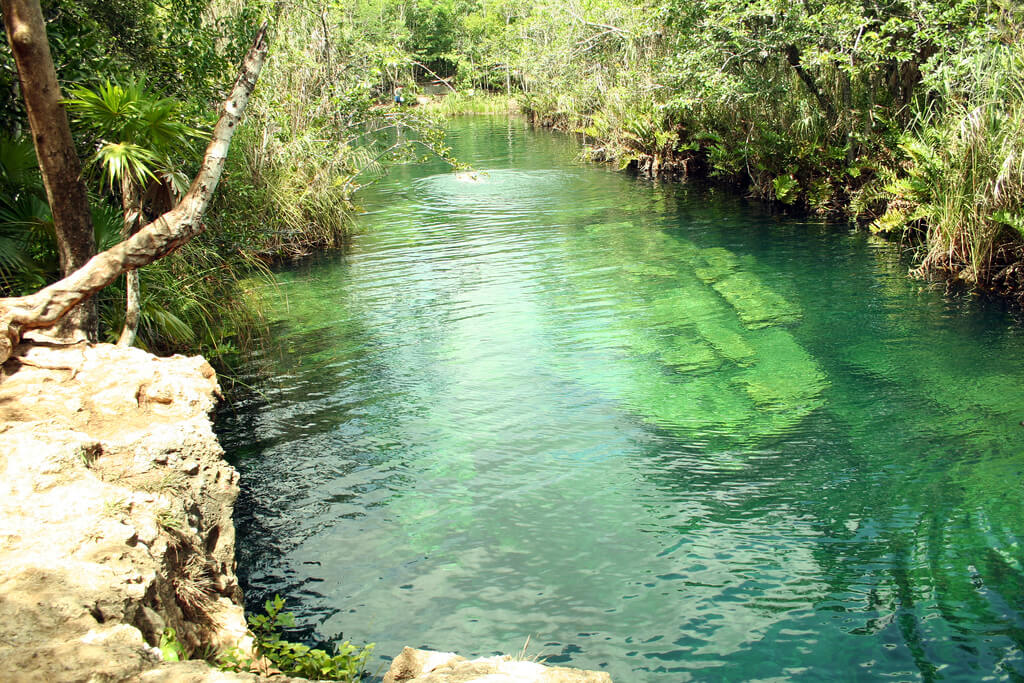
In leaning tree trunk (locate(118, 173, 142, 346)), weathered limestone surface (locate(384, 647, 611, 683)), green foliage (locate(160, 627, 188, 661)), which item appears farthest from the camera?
leaning tree trunk (locate(118, 173, 142, 346))

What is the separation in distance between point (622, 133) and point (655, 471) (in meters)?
18.6

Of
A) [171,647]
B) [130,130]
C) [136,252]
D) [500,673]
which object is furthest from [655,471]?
[130,130]

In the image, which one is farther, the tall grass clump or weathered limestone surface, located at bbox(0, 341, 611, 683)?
the tall grass clump

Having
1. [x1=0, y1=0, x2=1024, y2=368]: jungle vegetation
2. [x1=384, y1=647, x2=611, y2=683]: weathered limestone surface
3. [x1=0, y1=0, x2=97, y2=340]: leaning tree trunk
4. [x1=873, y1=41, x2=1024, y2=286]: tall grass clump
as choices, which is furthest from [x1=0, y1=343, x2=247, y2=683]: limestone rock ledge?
[x1=873, y1=41, x2=1024, y2=286]: tall grass clump

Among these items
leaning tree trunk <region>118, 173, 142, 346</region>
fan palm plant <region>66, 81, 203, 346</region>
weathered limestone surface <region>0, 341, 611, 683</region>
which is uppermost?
fan palm plant <region>66, 81, 203, 346</region>

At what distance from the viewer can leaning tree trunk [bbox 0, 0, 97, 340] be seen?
16.5 ft

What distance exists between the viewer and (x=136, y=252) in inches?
207

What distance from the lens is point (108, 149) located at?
5.26m

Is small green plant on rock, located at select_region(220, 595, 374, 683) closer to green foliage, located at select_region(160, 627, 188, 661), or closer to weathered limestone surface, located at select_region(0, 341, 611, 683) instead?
weathered limestone surface, located at select_region(0, 341, 611, 683)

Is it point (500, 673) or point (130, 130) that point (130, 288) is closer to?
point (130, 130)

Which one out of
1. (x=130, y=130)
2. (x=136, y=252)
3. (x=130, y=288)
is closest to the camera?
(x=136, y=252)

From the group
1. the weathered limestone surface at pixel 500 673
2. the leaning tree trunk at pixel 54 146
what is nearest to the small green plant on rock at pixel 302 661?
the weathered limestone surface at pixel 500 673

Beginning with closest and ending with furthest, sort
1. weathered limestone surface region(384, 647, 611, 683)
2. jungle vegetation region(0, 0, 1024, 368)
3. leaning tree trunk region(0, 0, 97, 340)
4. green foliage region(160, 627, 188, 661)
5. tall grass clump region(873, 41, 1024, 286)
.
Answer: weathered limestone surface region(384, 647, 611, 683) → green foliage region(160, 627, 188, 661) → leaning tree trunk region(0, 0, 97, 340) → jungle vegetation region(0, 0, 1024, 368) → tall grass clump region(873, 41, 1024, 286)

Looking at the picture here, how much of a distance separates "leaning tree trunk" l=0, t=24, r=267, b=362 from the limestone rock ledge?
196mm
